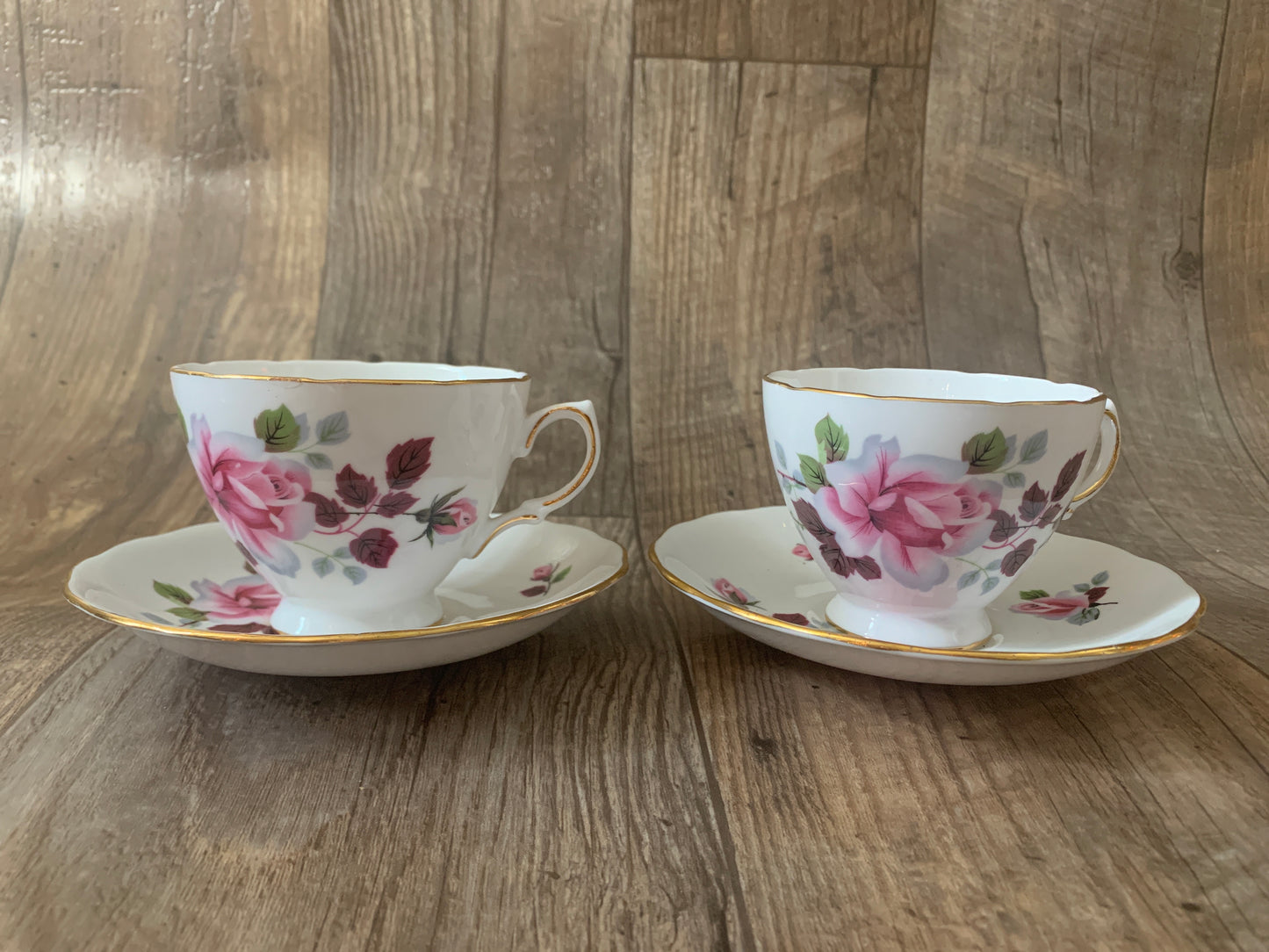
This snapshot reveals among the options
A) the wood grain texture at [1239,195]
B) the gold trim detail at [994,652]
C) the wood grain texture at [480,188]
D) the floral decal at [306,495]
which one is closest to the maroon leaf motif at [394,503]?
the floral decal at [306,495]

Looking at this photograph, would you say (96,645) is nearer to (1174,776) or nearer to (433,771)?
(433,771)

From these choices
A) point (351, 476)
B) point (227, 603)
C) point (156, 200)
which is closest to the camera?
point (351, 476)

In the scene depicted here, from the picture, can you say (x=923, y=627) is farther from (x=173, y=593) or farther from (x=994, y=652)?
(x=173, y=593)

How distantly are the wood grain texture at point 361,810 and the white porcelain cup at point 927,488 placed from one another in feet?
0.46

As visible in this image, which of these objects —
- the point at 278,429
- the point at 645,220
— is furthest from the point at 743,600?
the point at 645,220

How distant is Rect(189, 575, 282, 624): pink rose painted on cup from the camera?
0.66 m

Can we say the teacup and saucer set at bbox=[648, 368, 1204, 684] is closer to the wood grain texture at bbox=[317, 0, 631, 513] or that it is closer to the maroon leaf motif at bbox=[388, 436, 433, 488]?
the maroon leaf motif at bbox=[388, 436, 433, 488]

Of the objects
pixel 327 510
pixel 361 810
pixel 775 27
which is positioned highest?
pixel 775 27

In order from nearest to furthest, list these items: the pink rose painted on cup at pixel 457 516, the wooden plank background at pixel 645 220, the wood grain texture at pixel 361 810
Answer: the wood grain texture at pixel 361 810 → the pink rose painted on cup at pixel 457 516 → the wooden plank background at pixel 645 220

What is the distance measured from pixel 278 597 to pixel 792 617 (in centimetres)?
35

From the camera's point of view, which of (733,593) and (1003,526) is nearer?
(1003,526)

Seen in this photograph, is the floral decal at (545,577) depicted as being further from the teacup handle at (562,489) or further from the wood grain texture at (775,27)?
the wood grain texture at (775,27)

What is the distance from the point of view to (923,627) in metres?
0.64

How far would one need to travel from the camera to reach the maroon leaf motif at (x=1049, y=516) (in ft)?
2.01
